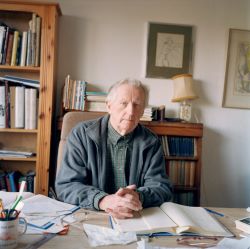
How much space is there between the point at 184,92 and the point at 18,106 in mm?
1265

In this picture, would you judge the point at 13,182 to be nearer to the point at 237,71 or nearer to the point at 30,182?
the point at 30,182

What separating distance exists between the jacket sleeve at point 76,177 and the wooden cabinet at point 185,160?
2.88 feet

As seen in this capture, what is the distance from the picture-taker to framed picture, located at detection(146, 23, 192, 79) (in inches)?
92.9

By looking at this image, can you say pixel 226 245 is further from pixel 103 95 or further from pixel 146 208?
pixel 103 95

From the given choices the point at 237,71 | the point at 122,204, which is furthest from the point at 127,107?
the point at 237,71

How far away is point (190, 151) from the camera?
2193mm

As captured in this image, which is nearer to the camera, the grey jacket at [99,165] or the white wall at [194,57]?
the grey jacket at [99,165]

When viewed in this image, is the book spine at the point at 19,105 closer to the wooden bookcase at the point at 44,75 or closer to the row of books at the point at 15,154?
the wooden bookcase at the point at 44,75

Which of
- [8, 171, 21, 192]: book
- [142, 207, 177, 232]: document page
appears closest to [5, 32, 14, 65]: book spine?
[8, 171, 21, 192]: book

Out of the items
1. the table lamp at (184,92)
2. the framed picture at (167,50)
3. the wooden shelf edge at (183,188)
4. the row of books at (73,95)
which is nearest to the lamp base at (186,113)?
the table lamp at (184,92)

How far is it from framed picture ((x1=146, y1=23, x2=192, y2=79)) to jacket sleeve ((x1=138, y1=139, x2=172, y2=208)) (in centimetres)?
106

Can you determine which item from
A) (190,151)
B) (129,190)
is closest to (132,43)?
(190,151)

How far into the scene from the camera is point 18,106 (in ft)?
6.82

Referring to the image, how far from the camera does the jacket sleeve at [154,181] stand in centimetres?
116
